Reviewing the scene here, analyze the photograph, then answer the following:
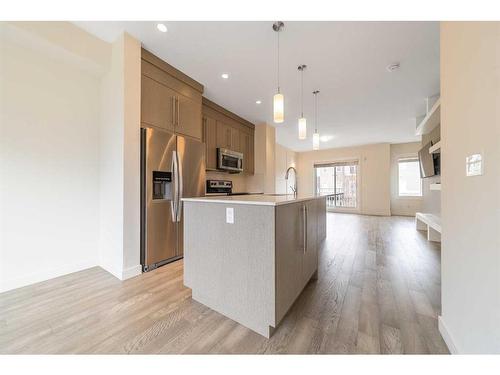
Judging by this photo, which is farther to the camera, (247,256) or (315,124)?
(315,124)

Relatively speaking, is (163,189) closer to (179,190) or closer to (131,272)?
(179,190)

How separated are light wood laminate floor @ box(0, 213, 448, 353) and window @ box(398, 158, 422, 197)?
596 cm

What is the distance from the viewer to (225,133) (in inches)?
174

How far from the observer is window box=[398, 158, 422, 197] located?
282 inches

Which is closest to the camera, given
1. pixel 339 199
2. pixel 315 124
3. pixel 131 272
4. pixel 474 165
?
pixel 474 165

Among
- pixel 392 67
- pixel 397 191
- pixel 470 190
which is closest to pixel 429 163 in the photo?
pixel 392 67

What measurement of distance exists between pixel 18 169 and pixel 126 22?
1883 millimetres

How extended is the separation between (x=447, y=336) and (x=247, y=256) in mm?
1396

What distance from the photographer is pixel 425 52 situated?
2467 millimetres

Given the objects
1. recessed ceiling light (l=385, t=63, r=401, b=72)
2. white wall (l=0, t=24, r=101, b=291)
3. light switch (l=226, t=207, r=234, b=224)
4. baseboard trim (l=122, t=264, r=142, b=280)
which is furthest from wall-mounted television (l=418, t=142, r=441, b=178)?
white wall (l=0, t=24, r=101, b=291)

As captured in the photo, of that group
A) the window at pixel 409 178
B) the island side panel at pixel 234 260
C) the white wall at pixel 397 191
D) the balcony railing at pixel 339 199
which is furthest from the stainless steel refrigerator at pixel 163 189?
the window at pixel 409 178

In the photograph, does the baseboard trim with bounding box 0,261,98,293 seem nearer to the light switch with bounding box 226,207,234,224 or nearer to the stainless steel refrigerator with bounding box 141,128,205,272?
the stainless steel refrigerator with bounding box 141,128,205,272

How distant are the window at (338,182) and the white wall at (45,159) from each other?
7.57 meters

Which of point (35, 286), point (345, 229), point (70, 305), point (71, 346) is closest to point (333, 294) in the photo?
point (71, 346)
